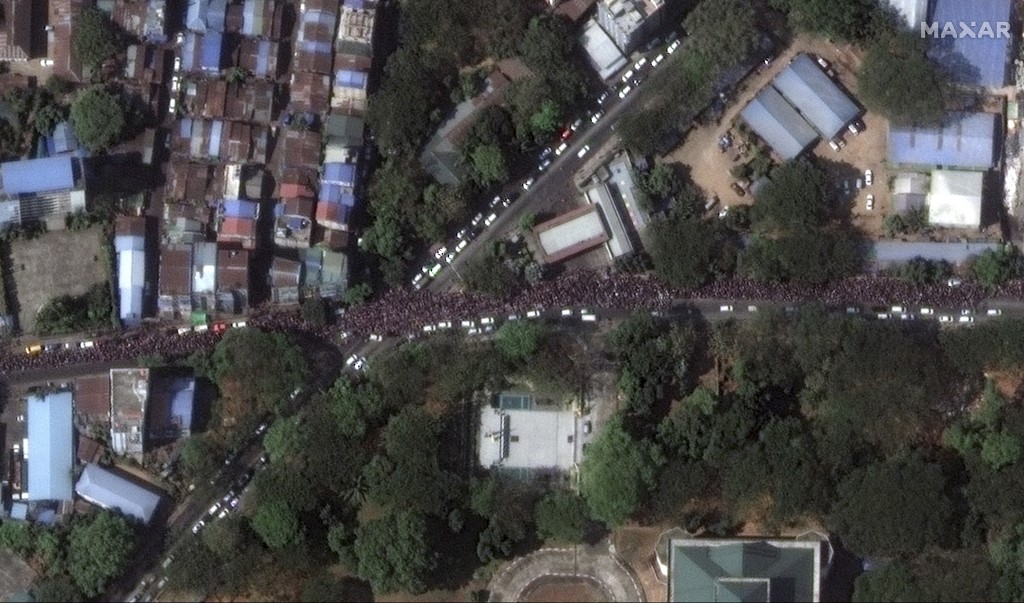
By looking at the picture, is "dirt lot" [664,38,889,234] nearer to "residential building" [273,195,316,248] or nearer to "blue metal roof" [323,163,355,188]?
"blue metal roof" [323,163,355,188]

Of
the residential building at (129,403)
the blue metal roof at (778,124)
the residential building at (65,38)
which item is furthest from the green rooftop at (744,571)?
the residential building at (65,38)

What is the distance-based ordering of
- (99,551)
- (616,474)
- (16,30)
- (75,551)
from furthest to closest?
(16,30)
(75,551)
(99,551)
(616,474)

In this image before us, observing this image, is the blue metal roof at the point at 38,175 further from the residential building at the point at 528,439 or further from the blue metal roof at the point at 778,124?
the blue metal roof at the point at 778,124

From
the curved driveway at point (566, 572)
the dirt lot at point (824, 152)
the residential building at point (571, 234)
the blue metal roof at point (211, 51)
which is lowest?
the curved driveway at point (566, 572)

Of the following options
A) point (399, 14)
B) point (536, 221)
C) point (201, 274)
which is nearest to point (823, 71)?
point (536, 221)

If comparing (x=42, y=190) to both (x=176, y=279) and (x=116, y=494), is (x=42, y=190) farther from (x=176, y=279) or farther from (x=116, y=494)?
(x=116, y=494)

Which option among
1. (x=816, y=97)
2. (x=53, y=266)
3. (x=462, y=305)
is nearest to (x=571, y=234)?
(x=462, y=305)
